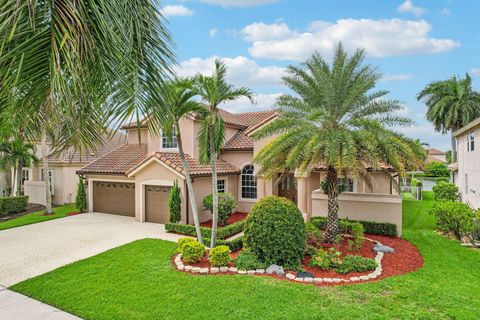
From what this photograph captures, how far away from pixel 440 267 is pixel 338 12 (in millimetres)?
11603

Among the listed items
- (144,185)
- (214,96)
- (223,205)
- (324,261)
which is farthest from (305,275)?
(144,185)

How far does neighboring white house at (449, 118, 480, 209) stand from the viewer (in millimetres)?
18719

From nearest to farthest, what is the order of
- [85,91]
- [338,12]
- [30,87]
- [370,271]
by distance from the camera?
[30,87], [85,91], [370,271], [338,12]

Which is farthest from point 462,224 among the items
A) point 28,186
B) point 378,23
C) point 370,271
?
point 28,186

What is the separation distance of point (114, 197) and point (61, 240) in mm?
6534

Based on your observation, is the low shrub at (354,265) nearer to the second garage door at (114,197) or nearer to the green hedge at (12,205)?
the second garage door at (114,197)

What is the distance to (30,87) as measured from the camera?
395 centimetres

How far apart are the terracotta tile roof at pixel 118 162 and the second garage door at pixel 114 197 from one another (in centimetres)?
94

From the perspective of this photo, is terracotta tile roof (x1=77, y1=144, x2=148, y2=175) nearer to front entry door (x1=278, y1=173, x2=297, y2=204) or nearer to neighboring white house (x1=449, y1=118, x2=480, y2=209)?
front entry door (x1=278, y1=173, x2=297, y2=204)

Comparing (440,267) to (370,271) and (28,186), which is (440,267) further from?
(28,186)

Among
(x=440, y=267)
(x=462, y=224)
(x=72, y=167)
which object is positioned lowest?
(x=440, y=267)

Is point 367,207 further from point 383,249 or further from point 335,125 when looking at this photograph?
point 335,125

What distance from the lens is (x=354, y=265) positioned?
9711 mm

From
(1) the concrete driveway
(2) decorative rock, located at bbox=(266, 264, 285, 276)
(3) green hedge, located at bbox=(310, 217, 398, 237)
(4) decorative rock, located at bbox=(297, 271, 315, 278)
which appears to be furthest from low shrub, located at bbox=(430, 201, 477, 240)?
(1) the concrete driveway
